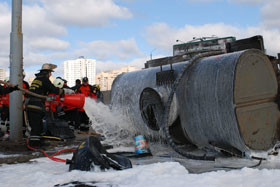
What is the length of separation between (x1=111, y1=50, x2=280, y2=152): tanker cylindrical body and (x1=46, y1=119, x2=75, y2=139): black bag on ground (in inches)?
100.0

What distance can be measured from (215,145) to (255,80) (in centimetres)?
109

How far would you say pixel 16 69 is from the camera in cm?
604

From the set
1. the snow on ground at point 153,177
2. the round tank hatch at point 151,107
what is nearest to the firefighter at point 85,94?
the round tank hatch at point 151,107

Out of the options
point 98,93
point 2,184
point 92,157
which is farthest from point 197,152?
point 98,93

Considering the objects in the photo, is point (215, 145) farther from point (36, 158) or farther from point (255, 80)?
point (36, 158)

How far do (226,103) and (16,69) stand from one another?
4202 millimetres

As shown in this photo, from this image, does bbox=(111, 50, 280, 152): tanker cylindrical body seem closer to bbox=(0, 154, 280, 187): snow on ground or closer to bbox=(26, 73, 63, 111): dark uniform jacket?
bbox=(0, 154, 280, 187): snow on ground

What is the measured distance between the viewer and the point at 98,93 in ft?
32.0

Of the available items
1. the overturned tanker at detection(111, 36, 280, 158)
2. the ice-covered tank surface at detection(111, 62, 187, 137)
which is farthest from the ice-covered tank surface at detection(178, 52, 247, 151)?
the ice-covered tank surface at detection(111, 62, 187, 137)

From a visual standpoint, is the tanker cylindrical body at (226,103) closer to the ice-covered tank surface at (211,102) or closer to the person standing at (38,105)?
the ice-covered tank surface at (211,102)

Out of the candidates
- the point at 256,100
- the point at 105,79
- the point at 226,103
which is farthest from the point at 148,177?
the point at 105,79

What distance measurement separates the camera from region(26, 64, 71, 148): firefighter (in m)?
5.60

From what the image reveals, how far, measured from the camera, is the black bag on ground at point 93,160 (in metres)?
3.33

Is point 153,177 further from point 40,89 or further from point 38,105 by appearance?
point 40,89
